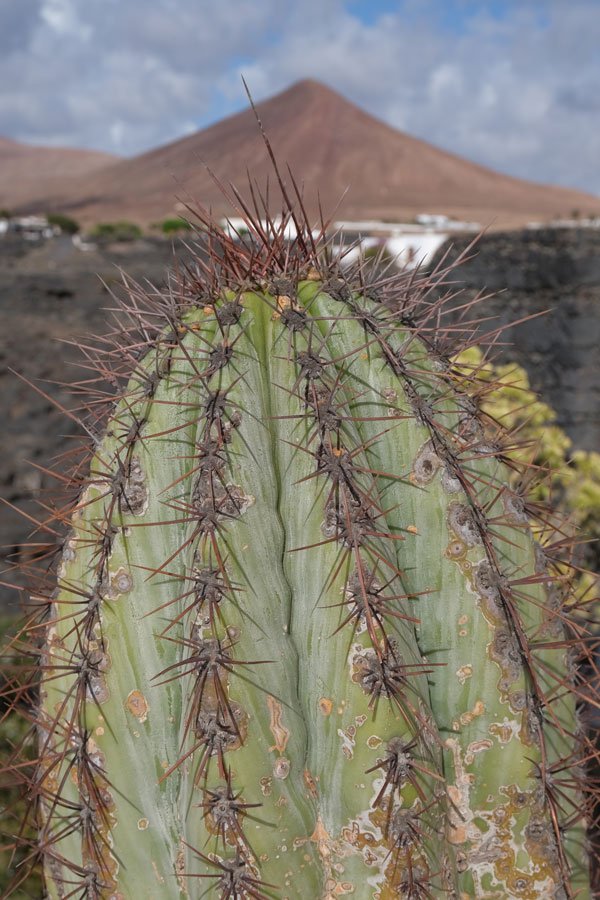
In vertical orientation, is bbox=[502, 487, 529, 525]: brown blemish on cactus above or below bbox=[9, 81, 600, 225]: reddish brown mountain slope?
below

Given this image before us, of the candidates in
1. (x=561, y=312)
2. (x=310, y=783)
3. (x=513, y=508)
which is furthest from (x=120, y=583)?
(x=561, y=312)

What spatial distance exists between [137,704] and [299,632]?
0.31 m

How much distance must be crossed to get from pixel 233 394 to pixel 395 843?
0.78m

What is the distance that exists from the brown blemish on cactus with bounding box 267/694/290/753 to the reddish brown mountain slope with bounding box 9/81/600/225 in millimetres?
85700

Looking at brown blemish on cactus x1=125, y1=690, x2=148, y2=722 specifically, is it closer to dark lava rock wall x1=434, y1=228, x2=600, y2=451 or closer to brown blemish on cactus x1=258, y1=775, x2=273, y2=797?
brown blemish on cactus x1=258, y1=775, x2=273, y2=797

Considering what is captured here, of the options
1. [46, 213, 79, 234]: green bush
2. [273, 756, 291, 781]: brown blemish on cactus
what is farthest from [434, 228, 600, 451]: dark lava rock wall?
[46, 213, 79, 234]: green bush

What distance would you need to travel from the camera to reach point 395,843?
1312 millimetres

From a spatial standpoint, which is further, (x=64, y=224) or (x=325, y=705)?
(x=64, y=224)

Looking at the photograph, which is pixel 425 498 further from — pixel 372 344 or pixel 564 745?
pixel 564 745

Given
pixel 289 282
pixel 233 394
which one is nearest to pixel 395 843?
pixel 233 394

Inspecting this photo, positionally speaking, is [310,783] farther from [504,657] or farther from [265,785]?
[504,657]

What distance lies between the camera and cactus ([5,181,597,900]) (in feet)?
4.36

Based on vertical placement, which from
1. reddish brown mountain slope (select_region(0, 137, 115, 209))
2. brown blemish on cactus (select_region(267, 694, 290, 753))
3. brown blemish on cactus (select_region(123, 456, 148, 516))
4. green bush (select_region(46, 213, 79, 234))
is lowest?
brown blemish on cactus (select_region(267, 694, 290, 753))

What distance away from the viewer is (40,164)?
171625mm
